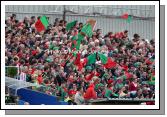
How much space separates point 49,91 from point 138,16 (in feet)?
15.1

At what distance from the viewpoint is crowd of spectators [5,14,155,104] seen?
46.8 feet

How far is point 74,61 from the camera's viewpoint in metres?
15.6

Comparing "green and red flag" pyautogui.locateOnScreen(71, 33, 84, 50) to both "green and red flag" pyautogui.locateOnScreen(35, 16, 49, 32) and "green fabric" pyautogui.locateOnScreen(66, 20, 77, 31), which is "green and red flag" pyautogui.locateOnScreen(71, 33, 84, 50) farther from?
"green and red flag" pyautogui.locateOnScreen(35, 16, 49, 32)

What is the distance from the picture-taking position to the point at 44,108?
41.0ft

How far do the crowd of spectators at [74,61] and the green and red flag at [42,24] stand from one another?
4.4 inches

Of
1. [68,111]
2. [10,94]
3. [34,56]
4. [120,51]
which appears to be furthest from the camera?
[120,51]

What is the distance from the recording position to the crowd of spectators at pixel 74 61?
14.3m

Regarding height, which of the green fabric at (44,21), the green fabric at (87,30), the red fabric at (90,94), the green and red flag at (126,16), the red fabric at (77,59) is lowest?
A: the red fabric at (90,94)

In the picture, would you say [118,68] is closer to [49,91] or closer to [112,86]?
[112,86]

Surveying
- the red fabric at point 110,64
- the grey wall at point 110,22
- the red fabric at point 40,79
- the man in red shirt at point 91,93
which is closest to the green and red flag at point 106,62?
the red fabric at point 110,64

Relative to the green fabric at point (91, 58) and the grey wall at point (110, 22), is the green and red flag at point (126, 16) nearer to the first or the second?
the grey wall at point (110, 22)

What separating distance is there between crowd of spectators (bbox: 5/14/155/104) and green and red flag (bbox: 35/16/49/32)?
11cm

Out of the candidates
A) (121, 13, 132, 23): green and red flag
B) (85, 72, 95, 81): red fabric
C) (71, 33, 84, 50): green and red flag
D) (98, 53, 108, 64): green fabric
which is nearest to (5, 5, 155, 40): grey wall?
(121, 13, 132, 23): green and red flag

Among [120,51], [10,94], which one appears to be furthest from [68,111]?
[120,51]
